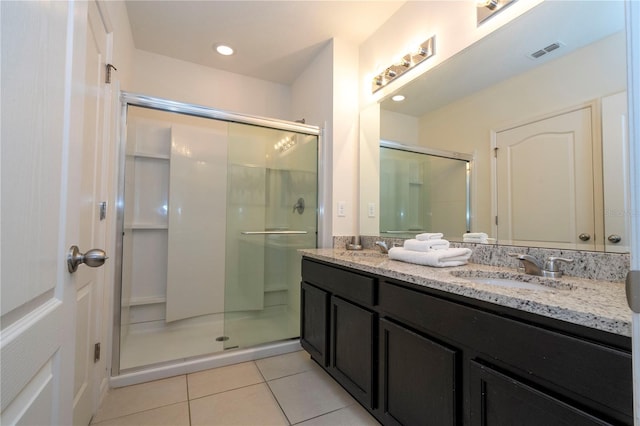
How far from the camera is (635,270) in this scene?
1.47ft

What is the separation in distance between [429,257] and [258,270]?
1.54 meters

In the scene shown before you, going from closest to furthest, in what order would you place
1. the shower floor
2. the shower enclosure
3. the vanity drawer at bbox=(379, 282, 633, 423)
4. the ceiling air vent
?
the vanity drawer at bbox=(379, 282, 633, 423) < the ceiling air vent < the shower floor < the shower enclosure

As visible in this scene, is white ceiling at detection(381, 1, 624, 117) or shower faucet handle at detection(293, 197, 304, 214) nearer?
white ceiling at detection(381, 1, 624, 117)

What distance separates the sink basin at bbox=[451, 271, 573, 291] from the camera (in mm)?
1032

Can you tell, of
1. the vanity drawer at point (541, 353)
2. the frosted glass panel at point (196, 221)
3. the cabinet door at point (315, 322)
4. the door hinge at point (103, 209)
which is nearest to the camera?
the vanity drawer at point (541, 353)

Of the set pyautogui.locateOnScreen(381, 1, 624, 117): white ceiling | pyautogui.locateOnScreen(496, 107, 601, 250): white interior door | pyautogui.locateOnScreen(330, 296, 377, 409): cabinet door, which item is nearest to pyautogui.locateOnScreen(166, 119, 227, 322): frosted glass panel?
pyautogui.locateOnScreen(330, 296, 377, 409): cabinet door

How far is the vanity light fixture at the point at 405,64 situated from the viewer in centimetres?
179

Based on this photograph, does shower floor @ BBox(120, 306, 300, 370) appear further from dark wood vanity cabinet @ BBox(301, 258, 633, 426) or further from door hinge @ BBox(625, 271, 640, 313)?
door hinge @ BBox(625, 271, 640, 313)

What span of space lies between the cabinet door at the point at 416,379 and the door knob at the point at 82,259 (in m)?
1.06

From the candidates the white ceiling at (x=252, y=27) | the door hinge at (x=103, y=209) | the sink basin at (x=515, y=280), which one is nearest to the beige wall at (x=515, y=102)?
the sink basin at (x=515, y=280)

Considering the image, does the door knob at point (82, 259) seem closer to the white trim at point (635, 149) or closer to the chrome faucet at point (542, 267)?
the white trim at point (635, 149)

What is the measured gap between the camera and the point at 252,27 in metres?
2.17

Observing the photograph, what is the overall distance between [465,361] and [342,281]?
0.75m

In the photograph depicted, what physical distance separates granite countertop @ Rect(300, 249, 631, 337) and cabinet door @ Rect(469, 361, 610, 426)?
0.20 meters
